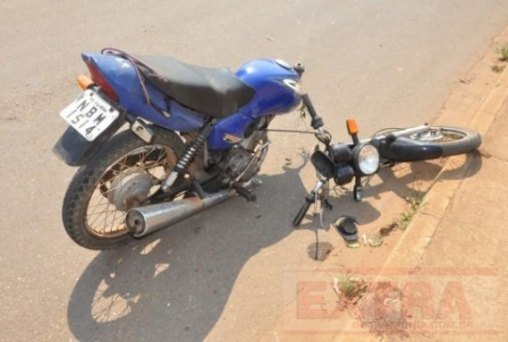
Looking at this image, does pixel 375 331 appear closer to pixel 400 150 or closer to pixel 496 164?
pixel 400 150

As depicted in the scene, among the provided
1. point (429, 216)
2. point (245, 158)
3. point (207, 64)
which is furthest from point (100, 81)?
point (207, 64)

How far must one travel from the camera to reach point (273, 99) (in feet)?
11.5

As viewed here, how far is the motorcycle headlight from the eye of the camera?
3.62 metres

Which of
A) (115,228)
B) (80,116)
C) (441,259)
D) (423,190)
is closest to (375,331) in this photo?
(441,259)

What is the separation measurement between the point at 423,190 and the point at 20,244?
10.2 feet

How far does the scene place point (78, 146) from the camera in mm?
2793

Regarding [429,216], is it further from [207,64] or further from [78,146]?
[207,64]

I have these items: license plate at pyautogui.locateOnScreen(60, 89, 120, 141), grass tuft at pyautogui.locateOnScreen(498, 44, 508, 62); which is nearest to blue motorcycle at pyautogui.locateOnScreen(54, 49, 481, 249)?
license plate at pyautogui.locateOnScreen(60, 89, 120, 141)

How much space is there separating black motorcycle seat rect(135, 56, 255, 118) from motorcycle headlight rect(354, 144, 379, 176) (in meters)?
0.94

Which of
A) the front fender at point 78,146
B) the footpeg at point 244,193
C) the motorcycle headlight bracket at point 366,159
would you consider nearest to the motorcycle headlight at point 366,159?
the motorcycle headlight bracket at point 366,159

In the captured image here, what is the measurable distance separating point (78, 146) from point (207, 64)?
2.80 metres

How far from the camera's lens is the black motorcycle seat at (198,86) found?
9.24ft

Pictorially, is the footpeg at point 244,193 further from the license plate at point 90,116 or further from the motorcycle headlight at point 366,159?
the license plate at point 90,116

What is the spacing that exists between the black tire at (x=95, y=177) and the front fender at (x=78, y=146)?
5 centimetres
